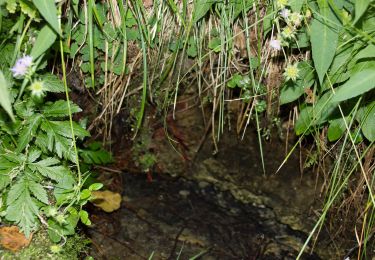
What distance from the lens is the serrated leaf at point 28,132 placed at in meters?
1.52

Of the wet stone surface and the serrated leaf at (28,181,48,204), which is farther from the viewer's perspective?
the wet stone surface

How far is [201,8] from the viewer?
1.75 meters

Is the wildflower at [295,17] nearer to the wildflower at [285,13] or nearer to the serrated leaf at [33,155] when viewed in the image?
the wildflower at [285,13]

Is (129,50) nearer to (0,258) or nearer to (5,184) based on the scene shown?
(5,184)

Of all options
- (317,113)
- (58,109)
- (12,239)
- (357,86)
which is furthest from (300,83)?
(12,239)

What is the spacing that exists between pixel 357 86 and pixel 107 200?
54.3 inches

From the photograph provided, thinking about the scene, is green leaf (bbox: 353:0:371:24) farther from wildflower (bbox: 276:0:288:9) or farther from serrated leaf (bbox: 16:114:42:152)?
serrated leaf (bbox: 16:114:42:152)

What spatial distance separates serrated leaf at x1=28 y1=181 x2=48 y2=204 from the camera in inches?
59.2

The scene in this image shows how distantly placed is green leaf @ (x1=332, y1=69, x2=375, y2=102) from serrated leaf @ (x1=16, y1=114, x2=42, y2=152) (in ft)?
2.83

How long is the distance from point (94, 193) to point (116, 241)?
254mm

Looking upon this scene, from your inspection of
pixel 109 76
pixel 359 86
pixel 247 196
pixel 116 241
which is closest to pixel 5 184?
pixel 109 76

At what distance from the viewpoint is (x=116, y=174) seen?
2.57 meters

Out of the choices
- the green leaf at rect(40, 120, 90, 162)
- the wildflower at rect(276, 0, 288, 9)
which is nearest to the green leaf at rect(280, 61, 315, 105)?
the wildflower at rect(276, 0, 288, 9)

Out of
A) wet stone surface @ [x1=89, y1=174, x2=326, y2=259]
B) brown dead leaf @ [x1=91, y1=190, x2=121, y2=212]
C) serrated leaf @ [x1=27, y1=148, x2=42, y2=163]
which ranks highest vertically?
serrated leaf @ [x1=27, y1=148, x2=42, y2=163]
